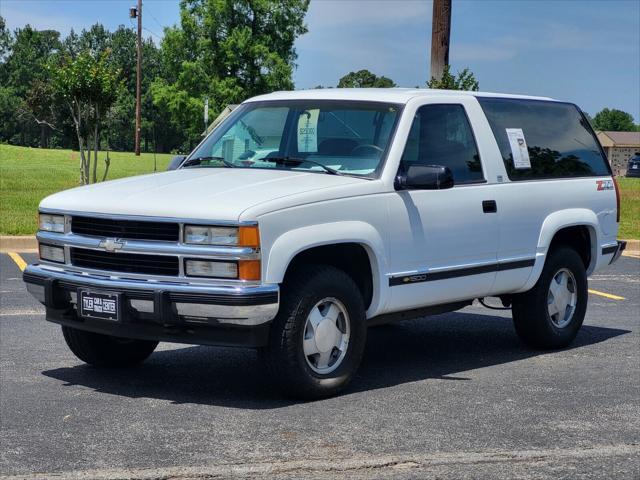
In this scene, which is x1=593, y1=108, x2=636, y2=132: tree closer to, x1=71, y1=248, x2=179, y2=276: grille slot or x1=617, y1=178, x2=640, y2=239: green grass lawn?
x1=617, y1=178, x2=640, y2=239: green grass lawn

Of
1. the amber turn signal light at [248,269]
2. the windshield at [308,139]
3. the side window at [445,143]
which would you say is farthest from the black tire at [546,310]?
the amber turn signal light at [248,269]

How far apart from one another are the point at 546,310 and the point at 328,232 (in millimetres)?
2690

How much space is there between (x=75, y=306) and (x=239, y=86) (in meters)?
70.2

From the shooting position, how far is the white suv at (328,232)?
20.2 ft

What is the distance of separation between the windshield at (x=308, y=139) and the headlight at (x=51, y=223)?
1241 millimetres

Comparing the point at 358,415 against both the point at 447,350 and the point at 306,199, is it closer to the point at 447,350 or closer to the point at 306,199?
the point at 306,199

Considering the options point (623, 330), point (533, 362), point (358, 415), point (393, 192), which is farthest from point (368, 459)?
point (623, 330)

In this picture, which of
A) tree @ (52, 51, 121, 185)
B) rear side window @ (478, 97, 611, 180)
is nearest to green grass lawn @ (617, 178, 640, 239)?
rear side window @ (478, 97, 611, 180)

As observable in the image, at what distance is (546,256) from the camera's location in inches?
332

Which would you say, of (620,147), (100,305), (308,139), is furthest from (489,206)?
(620,147)

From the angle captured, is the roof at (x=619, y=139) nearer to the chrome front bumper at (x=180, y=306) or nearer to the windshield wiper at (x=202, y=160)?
the windshield wiper at (x=202, y=160)

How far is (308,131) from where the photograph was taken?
24.5 feet

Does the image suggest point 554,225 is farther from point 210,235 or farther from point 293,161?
point 210,235

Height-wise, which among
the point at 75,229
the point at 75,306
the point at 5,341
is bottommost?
the point at 5,341
